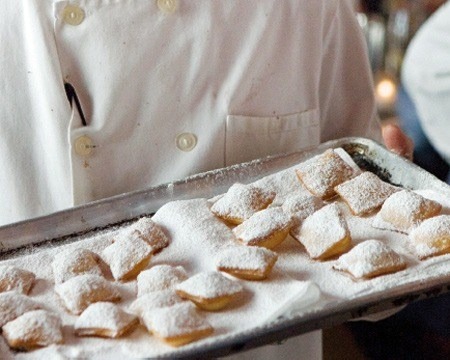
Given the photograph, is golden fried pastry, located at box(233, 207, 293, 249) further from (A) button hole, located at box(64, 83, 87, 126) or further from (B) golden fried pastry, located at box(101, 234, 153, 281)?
(A) button hole, located at box(64, 83, 87, 126)

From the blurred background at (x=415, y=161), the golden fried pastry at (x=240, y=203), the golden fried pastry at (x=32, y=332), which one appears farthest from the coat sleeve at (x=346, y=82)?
the blurred background at (x=415, y=161)

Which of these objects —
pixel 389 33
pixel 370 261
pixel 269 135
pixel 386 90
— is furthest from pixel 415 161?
pixel 370 261

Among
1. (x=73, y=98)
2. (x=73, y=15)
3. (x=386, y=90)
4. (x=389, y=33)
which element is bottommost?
(x=386, y=90)

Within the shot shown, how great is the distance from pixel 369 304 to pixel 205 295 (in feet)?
0.55

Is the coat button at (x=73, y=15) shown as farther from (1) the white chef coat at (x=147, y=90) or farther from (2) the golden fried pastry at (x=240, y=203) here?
(2) the golden fried pastry at (x=240, y=203)

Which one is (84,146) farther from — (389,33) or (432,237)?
(389,33)

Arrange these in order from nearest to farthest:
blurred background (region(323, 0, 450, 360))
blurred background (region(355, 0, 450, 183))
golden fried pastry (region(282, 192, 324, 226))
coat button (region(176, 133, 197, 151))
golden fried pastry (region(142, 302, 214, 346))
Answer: golden fried pastry (region(142, 302, 214, 346))
golden fried pastry (region(282, 192, 324, 226))
coat button (region(176, 133, 197, 151))
blurred background (region(323, 0, 450, 360))
blurred background (region(355, 0, 450, 183))

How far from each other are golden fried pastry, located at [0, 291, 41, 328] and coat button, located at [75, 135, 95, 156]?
25 cm

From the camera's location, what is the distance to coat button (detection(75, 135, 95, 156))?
99cm

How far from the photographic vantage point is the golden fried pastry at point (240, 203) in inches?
36.9

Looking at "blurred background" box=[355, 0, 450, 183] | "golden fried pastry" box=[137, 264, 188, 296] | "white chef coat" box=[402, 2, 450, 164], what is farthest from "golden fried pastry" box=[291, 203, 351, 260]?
"blurred background" box=[355, 0, 450, 183]

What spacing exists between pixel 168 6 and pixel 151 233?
30 centimetres

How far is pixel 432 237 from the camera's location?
86 cm

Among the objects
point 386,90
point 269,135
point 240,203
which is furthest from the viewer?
point 386,90
